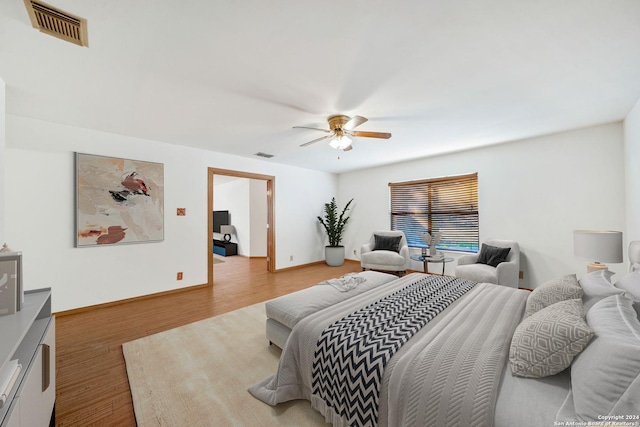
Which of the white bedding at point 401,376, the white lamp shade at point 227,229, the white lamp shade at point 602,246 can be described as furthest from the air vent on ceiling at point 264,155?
the white lamp shade at point 602,246

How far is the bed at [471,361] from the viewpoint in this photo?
91 centimetres

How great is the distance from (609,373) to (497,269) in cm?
287

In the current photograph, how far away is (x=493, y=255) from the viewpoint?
3.66 m

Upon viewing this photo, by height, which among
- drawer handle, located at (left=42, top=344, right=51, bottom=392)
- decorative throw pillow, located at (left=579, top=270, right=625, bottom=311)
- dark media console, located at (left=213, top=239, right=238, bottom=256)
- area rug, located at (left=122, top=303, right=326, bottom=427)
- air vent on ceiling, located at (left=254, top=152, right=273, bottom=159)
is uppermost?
air vent on ceiling, located at (left=254, top=152, right=273, bottom=159)

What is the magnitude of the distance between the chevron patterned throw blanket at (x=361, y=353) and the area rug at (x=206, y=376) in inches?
11.7

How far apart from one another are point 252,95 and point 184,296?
10.3ft

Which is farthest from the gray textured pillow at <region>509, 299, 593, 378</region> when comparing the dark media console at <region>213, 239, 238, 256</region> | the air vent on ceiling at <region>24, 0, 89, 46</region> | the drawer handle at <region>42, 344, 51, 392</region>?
the dark media console at <region>213, 239, 238, 256</region>

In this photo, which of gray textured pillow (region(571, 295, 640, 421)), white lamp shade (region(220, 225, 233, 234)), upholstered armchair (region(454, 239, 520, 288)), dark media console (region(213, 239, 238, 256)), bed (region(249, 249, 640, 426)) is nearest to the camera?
gray textured pillow (region(571, 295, 640, 421))

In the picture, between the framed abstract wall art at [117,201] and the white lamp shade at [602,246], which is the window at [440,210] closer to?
the white lamp shade at [602,246]

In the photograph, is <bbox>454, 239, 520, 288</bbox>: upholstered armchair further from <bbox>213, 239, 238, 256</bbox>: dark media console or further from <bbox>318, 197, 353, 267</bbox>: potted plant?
<bbox>213, 239, 238, 256</bbox>: dark media console

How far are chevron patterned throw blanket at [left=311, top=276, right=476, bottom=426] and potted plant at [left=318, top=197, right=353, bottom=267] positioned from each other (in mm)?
Answer: 4057

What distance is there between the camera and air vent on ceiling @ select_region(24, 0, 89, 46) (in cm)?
137

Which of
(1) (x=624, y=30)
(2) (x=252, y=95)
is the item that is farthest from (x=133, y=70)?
(1) (x=624, y=30)

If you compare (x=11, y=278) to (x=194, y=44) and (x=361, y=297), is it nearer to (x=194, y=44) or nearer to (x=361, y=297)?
(x=194, y=44)
